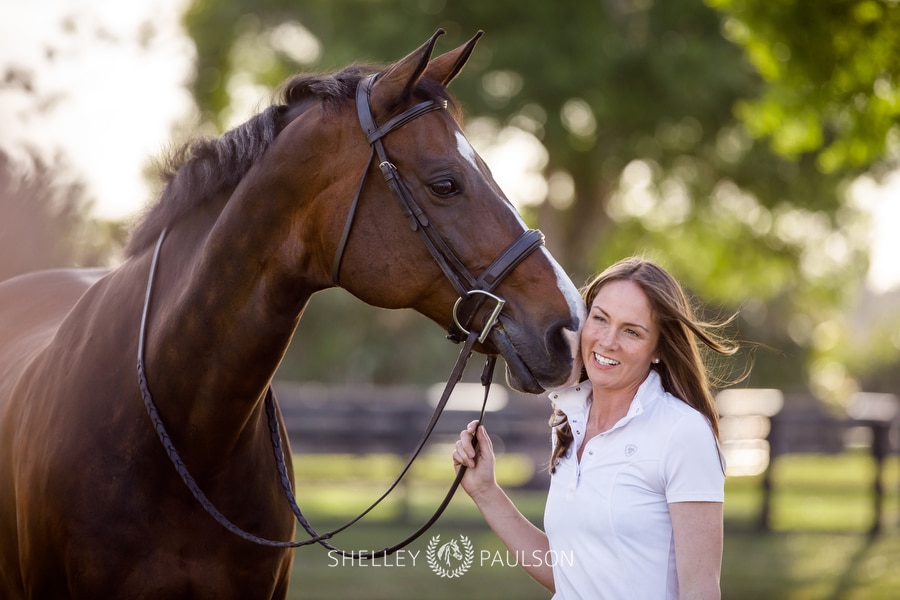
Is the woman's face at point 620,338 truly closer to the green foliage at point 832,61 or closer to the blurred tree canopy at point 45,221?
the blurred tree canopy at point 45,221

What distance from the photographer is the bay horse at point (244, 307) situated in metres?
2.78

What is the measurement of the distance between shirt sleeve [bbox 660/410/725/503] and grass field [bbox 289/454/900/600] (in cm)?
296

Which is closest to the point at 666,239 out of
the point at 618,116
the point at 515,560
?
the point at 618,116

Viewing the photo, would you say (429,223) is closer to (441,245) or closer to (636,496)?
(441,245)

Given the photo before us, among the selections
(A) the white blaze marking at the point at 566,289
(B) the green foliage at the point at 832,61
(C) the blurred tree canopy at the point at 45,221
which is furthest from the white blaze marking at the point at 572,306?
(B) the green foliage at the point at 832,61

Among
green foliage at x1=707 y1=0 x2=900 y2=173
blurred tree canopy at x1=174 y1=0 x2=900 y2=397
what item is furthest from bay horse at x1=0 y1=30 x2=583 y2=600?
blurred tree canopy at x1=174 y1=0 x2=900 y2=397

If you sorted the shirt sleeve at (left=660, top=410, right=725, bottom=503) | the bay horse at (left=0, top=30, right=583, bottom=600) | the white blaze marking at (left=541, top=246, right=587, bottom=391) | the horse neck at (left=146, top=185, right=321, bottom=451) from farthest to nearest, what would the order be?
the horse neck at (left=146, top=185, right=321, bottom=451)
the bay horse at (left=0, top=30, right=583, bottom=600)
the white blaze marking at (left=541, top=246, right=587, bottom=391)
the shirt sleeve at (left=660, top=410, right=725, bottom=503)

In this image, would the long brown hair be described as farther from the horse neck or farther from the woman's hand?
the horse neck

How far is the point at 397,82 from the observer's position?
2.84m

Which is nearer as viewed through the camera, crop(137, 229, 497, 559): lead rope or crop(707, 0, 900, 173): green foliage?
crop(137, 229, 497, 559): lead rope

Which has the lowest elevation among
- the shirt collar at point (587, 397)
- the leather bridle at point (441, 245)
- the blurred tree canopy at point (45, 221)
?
the shirt collar at point (587, 397)

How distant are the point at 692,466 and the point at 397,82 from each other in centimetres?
140

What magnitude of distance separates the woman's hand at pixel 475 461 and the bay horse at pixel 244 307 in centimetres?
33

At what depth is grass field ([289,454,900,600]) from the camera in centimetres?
763
